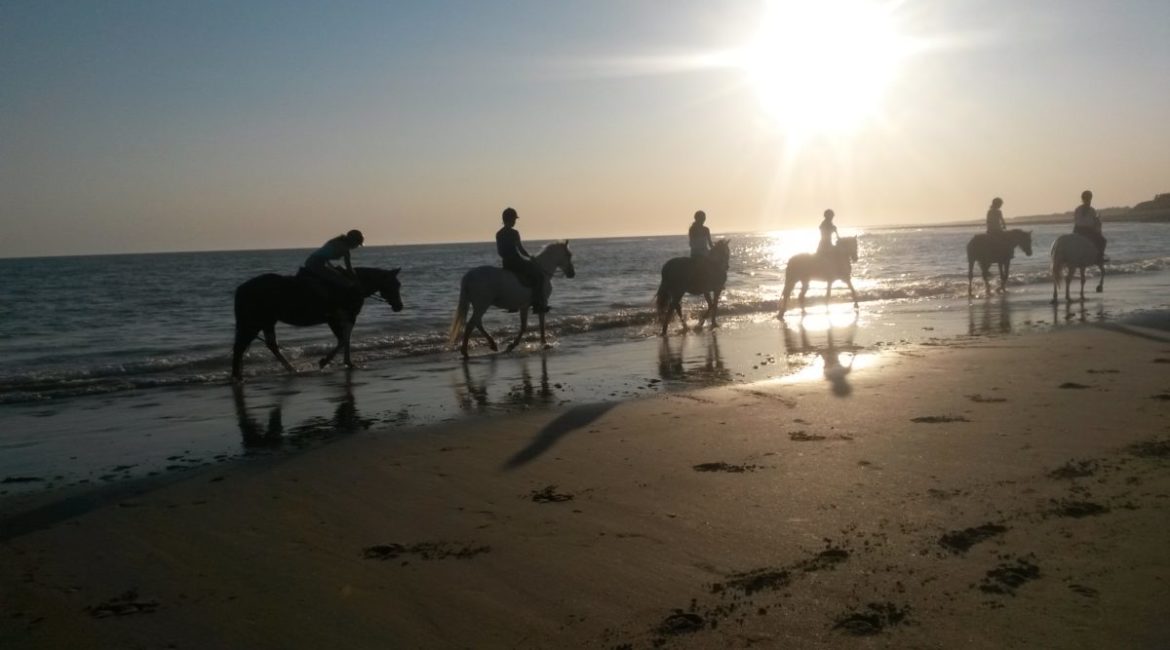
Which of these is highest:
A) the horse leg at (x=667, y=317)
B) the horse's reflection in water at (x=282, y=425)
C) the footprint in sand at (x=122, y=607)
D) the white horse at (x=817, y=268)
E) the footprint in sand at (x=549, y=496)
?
the white horse at (x=817, y=268)

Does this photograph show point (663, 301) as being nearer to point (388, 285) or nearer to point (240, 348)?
point (388, 285)

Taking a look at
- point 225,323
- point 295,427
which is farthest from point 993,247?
point 225,323

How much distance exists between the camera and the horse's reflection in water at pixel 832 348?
9406 millimetres

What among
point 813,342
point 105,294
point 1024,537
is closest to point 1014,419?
point 1024,537

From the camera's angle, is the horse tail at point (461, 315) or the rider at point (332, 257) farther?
the horse tail at point (461, 315)

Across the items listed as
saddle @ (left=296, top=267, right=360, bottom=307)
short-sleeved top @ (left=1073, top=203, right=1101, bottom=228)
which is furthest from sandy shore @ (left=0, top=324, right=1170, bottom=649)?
short-sleeved top @ (left=1073, top=203, right=1101, bottom=228)

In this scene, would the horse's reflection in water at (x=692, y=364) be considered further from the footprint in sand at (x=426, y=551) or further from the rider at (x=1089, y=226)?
the rider at (x=1089, y=226)

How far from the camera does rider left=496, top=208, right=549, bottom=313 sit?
46.7ft

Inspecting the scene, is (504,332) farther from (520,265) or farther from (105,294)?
(105,294)

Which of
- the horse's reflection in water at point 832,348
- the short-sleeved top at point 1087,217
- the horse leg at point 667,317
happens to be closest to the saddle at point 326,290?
the horse leg at point 667,317

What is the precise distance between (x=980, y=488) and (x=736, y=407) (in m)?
3.14

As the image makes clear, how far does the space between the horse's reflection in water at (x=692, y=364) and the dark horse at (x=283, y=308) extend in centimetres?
493

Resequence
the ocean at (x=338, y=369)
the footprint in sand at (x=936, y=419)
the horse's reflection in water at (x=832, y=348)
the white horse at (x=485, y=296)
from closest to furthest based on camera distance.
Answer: the footprint in sand at (x=936, y=419)
the ocean at (x=338, y=369)
the horse's reflection in water at (x=832, y=348)
the white horse at (x=485, y=296)

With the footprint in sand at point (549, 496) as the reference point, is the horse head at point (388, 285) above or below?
above
